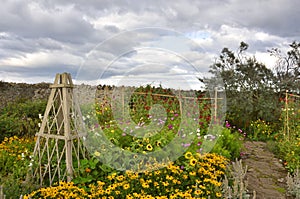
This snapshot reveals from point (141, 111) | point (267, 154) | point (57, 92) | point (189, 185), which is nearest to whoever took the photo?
point (189, 185)

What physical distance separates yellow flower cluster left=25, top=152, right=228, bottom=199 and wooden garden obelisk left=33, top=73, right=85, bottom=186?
0.30 m

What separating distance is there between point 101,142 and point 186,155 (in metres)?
1.18

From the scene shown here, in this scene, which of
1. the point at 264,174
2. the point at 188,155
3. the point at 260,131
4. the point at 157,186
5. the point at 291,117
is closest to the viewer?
the point at 157,186

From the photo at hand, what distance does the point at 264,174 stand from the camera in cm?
493

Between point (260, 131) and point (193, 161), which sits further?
point (260, 131)

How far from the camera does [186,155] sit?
12.9 ft

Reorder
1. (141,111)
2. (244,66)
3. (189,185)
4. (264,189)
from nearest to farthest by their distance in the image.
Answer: (189,185)
(264,189)
(141,111)
(244,66)

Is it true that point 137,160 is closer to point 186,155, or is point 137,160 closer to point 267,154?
point 186,155

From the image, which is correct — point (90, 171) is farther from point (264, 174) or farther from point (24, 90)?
point (24, 90)

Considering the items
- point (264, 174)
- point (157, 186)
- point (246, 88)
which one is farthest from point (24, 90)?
point (157, 186)

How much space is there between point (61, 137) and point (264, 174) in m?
3.37

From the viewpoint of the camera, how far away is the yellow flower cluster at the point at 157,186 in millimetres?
3105

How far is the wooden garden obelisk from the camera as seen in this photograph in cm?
368

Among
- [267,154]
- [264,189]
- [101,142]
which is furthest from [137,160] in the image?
[267,154]
